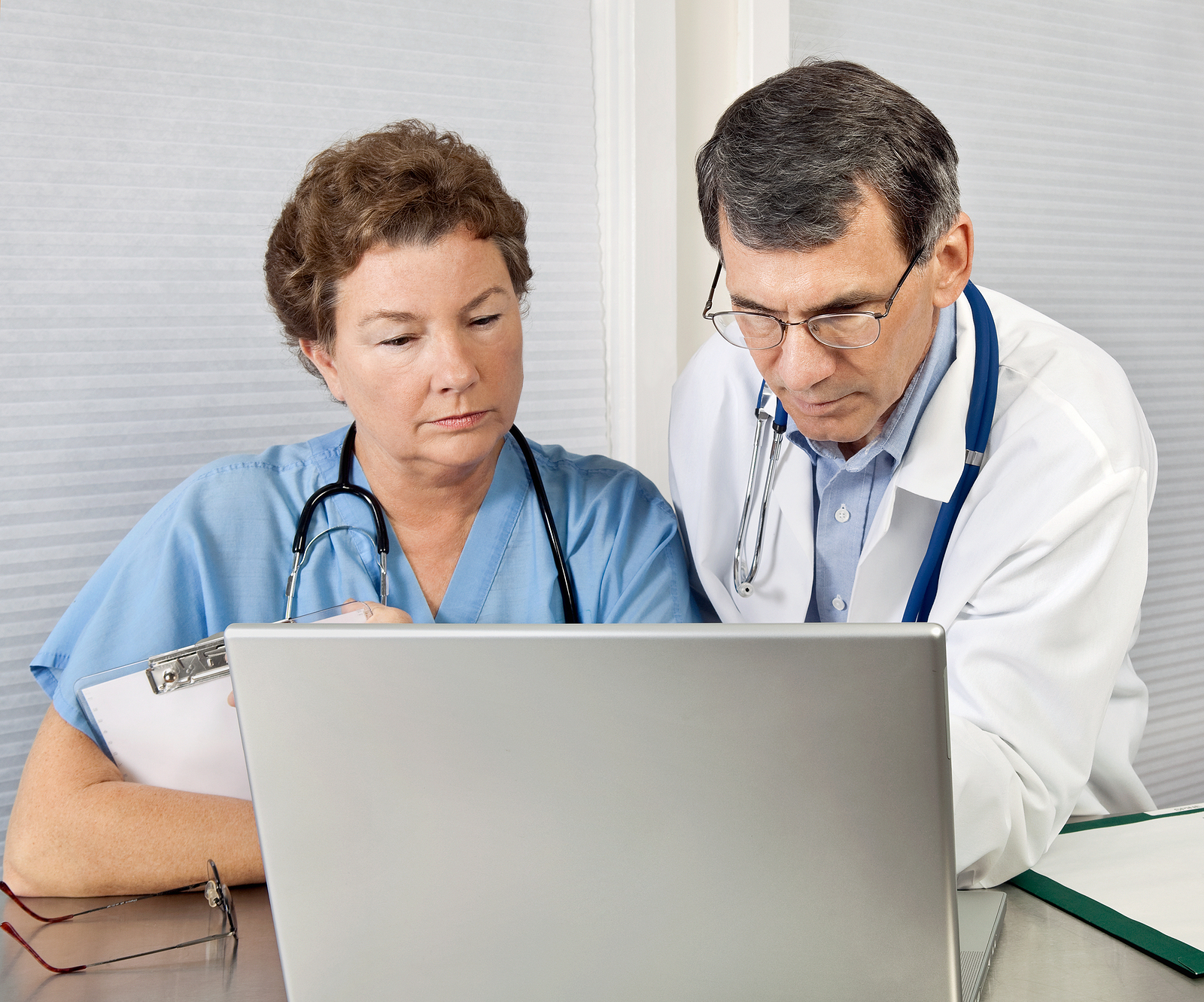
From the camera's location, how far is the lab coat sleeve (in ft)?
3.55

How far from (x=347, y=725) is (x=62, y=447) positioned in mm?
1254

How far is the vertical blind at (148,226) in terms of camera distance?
1.58 metres

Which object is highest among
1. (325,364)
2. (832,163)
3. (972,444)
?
(832,163)

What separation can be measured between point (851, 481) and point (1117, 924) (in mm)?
647

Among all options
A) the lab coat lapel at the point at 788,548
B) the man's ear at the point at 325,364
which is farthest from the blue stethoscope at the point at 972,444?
the man's ear at the point at 325,364

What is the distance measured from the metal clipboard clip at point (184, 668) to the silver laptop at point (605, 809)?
0.43m

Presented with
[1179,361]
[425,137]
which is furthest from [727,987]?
[1179,361]

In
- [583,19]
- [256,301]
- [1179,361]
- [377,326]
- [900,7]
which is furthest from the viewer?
[1179,361]

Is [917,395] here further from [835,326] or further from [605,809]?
[605,809]

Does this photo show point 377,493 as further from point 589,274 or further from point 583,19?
point 583,19

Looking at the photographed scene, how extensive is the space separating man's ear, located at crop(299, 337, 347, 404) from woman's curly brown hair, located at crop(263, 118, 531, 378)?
2 centimetres

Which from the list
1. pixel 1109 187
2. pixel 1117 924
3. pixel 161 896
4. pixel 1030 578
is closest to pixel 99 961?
pixel 161 896

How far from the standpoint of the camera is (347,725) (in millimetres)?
630

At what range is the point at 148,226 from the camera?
164cm
